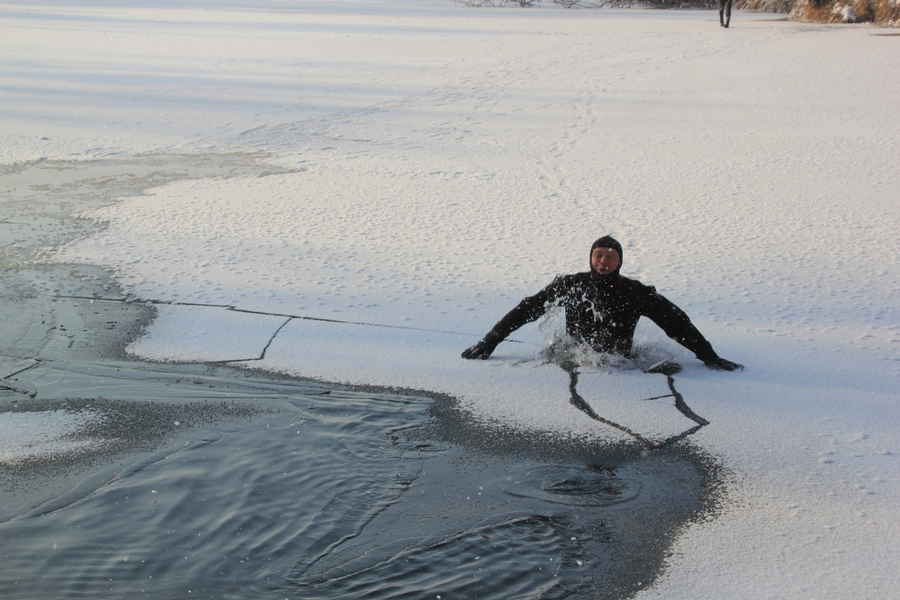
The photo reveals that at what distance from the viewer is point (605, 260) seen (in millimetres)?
5242

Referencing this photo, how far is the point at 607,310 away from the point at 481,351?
0.62 metres

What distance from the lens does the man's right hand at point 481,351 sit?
17.8 ft

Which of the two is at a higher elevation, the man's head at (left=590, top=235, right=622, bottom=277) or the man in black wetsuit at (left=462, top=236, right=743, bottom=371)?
the man's head at (left=590, top=235, right=622, bottom=277)

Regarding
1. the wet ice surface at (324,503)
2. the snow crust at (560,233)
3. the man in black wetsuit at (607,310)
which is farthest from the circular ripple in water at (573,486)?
the man in black wetsuit at (607,310)

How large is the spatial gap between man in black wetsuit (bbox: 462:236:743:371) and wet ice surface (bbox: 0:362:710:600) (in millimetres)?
685

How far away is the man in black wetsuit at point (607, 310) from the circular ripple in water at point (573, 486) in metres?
1.15

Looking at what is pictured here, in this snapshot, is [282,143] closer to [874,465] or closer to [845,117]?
[845,117]

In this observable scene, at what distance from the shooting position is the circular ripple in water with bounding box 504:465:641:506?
4.09m

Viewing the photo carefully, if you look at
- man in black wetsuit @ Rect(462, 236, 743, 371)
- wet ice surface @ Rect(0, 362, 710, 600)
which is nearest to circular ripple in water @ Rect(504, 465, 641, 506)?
wet ice surface @ Rect(0, 362, 710, 600)

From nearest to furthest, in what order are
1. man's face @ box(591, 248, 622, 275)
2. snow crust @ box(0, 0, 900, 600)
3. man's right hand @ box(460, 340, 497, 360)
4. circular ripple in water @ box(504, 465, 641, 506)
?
circular ripple in water @ box(504, 465, 641, 506), snow crust @ box(0, 0, 900, 600), man's face @ box(591, 248, 622, 275), man's right hand @ box(460, 340, 497, 360)

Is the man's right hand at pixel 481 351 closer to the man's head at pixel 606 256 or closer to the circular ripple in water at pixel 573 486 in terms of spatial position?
the man's head at pixel 606 256

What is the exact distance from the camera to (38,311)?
6098 millimetres

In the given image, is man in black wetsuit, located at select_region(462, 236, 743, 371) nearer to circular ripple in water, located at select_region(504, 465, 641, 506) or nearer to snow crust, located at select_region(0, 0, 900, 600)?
snow crust, located at select_region(0, 0, 900, 600)

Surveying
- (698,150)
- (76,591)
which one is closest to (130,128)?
(698,150)
